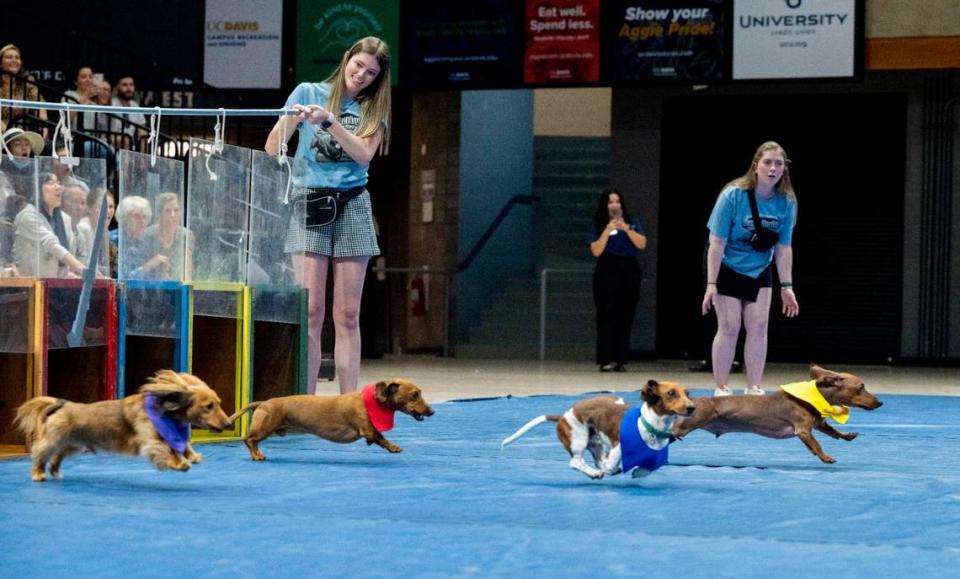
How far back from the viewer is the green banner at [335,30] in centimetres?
1343

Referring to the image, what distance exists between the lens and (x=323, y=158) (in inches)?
221

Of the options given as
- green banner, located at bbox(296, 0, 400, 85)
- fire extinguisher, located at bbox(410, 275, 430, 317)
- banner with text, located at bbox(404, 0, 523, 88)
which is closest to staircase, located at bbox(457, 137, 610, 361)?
fire extinguisher, located at bbox(410, 275, 430, 317)

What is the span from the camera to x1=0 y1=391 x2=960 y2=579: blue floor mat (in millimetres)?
2918

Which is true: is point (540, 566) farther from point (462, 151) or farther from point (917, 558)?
point (462, 151)

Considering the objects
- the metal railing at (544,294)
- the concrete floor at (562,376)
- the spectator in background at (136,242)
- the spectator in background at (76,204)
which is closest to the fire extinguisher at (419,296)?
the concrete floor at (562,376)

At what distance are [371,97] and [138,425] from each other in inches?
78.4

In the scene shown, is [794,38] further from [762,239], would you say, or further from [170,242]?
[170,242]

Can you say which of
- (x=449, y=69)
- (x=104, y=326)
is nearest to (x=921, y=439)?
(x=104, y=326)

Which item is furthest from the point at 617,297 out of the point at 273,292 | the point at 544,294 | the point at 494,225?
the point at 273,292

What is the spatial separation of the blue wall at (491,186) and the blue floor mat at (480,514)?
10396 millimetres

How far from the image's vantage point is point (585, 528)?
3.39 meters

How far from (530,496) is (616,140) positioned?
11512 millimetres

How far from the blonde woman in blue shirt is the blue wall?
8.56 metres

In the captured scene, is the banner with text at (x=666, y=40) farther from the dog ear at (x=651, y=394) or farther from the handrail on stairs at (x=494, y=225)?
the dog ear at (x=651, y=394)
